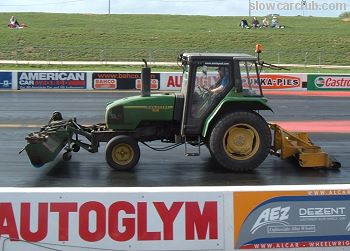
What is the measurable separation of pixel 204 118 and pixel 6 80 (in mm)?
18688

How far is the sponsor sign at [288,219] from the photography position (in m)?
5.17

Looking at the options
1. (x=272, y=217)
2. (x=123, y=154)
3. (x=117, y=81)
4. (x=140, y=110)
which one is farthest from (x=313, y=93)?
(x=272, y=217)

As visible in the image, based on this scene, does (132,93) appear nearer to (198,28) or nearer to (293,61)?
(293,61)

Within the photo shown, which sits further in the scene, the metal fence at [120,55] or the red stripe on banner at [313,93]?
the metal fence at [120,55]

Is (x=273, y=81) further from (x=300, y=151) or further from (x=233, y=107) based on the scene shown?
(x=233, y=107)

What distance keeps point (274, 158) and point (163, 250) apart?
524 cm

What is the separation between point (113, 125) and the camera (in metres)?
8.79

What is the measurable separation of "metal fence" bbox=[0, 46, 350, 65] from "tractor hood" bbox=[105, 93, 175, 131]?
102 feet

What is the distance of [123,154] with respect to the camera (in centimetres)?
870

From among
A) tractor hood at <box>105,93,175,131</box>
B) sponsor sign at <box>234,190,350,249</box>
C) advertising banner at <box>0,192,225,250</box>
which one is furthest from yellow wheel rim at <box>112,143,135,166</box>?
sponsor sign at <box>234,190,350,249</box>

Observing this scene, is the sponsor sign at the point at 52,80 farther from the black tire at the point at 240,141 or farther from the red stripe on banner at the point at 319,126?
the black tire at the point at 240,141

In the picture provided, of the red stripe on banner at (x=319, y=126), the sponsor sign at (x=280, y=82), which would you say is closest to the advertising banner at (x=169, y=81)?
the sponsor sign at (x=280, y=82)

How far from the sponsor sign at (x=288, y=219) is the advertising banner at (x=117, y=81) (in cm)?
2075

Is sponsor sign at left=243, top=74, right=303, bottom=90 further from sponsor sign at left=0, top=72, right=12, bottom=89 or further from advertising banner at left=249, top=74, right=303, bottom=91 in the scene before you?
sponsor sign at left=0, top=72, right=12, bottom=89
